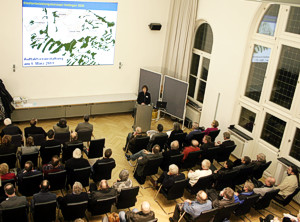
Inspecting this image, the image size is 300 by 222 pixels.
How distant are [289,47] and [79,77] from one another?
5.88 m

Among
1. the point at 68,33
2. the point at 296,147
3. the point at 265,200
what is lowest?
the point at 265,200

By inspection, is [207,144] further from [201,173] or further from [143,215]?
[143,215]

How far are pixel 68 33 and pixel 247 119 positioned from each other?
554cm

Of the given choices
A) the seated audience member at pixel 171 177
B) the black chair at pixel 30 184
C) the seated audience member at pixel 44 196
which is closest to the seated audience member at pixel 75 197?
the seated audience member at pixel 44 196

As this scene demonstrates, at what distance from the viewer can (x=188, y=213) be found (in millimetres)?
5602

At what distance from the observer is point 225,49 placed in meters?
8.82

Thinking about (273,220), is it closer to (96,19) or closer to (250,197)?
(250,197)

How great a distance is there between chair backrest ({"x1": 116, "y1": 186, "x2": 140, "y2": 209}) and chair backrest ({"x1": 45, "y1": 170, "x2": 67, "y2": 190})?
3.54 ft

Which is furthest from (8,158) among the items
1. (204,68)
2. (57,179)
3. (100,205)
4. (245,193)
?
(204,68)

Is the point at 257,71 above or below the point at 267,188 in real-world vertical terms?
above

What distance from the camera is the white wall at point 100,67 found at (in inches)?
341

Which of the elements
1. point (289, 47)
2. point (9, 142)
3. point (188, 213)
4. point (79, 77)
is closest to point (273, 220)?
point (188, 213)

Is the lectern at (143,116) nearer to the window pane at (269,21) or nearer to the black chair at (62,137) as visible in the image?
the black chair at (62,137)

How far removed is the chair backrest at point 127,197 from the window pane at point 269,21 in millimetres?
4944
